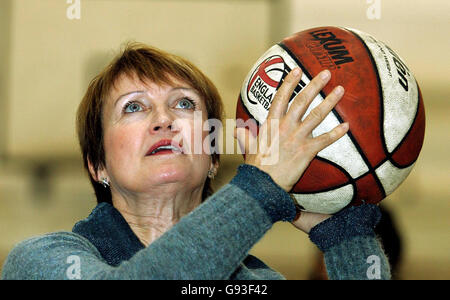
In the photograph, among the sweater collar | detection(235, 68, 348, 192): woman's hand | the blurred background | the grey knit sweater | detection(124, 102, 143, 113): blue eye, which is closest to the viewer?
the grey knit sweater

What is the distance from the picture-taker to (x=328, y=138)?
105cm

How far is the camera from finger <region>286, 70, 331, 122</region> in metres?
1.04

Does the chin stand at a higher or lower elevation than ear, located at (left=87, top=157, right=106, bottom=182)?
higher

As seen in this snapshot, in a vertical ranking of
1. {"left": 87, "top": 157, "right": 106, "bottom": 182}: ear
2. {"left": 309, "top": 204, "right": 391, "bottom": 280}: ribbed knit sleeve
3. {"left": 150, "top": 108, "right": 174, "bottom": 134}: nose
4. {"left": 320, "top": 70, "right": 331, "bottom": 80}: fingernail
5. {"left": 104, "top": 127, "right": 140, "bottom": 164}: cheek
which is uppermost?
{"left": 320, "top": 70, "right": 331, "bottom": 80}: fingernail

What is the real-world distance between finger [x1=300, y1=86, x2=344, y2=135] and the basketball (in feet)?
0.09

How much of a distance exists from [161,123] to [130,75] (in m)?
0.18

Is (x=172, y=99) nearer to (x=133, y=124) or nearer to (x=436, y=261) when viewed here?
(x=133, y=124)

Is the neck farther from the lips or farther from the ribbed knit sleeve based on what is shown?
the ribbed knit sleeve

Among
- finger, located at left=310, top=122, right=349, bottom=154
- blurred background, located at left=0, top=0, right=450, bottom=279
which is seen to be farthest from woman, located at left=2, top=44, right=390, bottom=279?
blurred background, located at left=0, top=0, right=450, bottom=279

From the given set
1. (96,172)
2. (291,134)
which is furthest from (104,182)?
(291,134)

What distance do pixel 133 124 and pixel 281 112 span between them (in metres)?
0.40

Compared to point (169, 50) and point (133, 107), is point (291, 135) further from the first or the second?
point (169, 50)

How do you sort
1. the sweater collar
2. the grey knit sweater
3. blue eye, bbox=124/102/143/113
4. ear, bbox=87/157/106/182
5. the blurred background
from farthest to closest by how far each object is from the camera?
the blurred background, ear, bbox=87/157/106/182, blue eye, bbox=124/102/143/113, the sweater collar, the grey knit sweater
